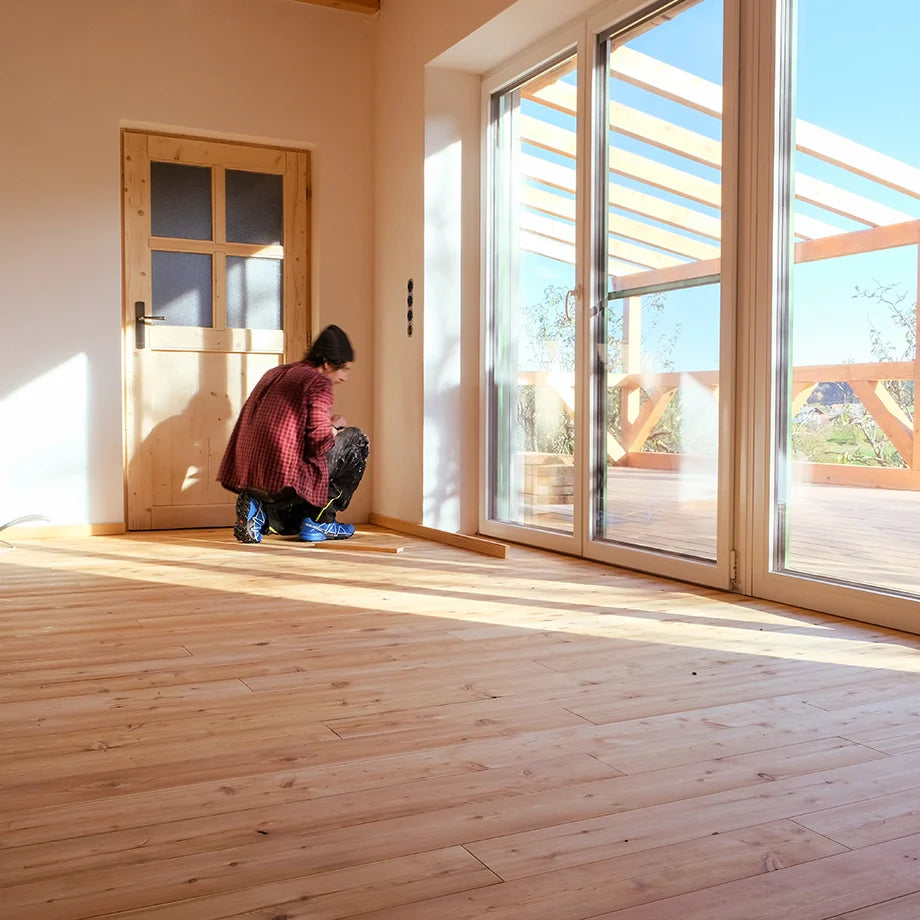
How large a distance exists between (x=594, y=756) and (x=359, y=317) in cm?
399

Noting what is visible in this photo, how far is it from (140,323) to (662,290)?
2.79m

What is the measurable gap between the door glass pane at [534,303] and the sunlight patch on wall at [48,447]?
2047 mm

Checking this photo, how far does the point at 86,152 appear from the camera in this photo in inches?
187

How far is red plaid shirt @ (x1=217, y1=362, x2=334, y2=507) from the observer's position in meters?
4.41

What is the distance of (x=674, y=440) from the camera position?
141 inches

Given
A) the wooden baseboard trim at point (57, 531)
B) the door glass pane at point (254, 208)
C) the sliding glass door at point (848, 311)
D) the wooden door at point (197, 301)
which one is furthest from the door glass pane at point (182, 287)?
the sliding glass door at point (848, 311)

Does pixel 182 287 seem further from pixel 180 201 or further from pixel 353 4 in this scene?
pixel 353 4

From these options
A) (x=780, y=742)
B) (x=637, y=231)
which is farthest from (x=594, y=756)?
(x=637, y=231)

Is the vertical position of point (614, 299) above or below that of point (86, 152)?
below

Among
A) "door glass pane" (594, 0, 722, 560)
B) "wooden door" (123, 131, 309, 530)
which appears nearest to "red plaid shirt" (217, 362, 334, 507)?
"wooden door" (123, 131, 309, 530)

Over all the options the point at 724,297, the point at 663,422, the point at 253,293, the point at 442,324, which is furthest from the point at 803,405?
the point at 253,293

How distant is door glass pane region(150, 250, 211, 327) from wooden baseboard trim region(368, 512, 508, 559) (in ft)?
4.66

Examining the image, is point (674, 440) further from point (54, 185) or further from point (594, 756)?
point (54, 185)

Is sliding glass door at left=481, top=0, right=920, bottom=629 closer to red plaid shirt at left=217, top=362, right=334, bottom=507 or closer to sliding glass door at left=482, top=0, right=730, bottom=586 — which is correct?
sliding glass door at left=482, top=0, right=730, bottom=586
